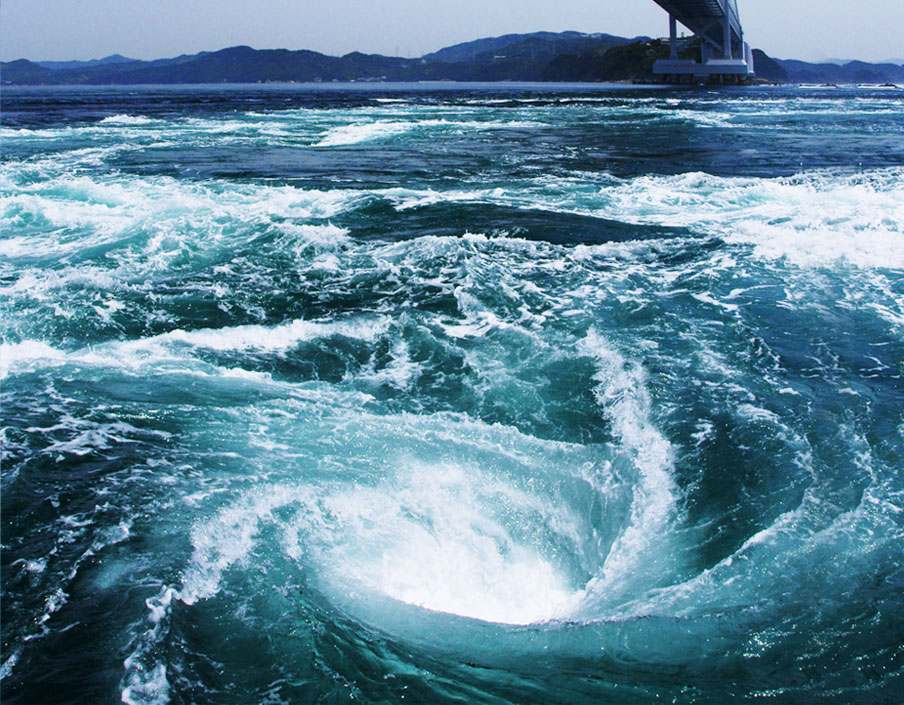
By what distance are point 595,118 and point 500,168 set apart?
19.6 metres

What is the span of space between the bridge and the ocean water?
239 ft

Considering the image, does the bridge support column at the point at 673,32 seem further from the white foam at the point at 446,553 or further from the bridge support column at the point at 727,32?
the white foam at the point at 446,553

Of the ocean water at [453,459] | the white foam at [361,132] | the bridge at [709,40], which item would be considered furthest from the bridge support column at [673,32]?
the ocean water at [453,459]

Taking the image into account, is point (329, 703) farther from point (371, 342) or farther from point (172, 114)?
point (172, 114)

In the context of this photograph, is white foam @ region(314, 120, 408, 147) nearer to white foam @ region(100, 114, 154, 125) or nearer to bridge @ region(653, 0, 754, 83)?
white foam @ region(100, 114, 154, 125)

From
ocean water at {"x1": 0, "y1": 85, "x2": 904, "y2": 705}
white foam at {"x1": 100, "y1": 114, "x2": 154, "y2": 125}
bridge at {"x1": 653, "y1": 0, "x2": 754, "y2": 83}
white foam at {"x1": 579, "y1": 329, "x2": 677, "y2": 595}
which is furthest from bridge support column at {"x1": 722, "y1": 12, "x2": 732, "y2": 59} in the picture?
white foam at {"x1": 579, "y1": 329, "x2": 677, "y2": 595}

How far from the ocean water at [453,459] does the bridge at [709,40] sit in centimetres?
7289

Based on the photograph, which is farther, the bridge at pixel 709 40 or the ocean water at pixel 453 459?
the bridge at pixel 709 40

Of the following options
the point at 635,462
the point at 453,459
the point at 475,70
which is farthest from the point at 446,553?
the point at 475,70

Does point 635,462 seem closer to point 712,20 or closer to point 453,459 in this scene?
point 453,459

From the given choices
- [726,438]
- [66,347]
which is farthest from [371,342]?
[726,438]

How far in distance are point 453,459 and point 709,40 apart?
95412 mm

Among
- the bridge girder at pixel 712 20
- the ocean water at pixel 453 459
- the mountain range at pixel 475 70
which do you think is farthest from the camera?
the mountain range at pixel 475 70

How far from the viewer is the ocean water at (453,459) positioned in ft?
10.6
